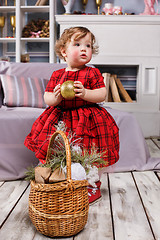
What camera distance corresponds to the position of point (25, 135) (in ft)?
6.02

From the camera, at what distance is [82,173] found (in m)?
1.16

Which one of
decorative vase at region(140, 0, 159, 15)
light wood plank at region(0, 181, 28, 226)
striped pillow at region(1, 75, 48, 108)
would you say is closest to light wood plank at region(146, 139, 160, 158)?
striped pillow at region(1, 75, 48, 108)

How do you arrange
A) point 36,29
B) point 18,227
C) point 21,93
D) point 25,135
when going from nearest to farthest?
point 18,227, point 25,135, point 21,93, point 36,29

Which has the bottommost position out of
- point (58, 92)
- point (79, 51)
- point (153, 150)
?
point (153, 150)

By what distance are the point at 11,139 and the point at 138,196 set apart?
0.84 metres

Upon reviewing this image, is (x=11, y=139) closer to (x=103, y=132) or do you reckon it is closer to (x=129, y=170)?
(x=103, y=132)

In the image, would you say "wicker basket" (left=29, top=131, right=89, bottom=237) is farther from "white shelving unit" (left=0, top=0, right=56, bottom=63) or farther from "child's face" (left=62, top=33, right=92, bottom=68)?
"white shelving unit" (left=0, top=0, right=56, bottom=63)

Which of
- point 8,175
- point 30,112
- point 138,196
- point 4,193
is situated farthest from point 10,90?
point 138,196

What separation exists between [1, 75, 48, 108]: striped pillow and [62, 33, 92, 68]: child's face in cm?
87

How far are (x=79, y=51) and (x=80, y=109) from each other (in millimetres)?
285

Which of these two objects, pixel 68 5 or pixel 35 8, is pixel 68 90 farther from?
pixel 35 8

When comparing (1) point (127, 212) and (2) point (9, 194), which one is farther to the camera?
(2) point (9, 194)

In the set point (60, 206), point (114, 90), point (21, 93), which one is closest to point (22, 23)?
point (114, 90)

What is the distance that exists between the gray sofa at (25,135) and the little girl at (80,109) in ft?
0.76
